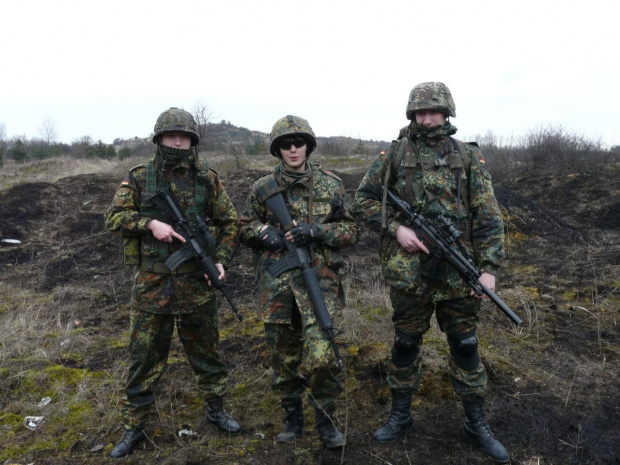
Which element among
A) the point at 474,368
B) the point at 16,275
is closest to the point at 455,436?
the point at 474,368

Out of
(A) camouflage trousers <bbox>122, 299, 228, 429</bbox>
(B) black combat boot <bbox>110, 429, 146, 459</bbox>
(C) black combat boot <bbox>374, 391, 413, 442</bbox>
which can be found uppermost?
(A) camouflage trousers <bbox>122, 299, 228, 429</bbox>

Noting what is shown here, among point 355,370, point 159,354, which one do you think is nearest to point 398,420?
point 355,370

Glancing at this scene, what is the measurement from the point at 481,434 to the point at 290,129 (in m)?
2.59

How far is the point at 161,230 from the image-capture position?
300 centimetres

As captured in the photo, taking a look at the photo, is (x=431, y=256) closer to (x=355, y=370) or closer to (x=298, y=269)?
(x=298, y=269)

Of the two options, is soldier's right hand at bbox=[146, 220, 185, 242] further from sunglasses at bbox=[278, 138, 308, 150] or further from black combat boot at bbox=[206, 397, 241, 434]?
black combat boot at bbox=[206, 397, 241, 434]

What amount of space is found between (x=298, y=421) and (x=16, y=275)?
733 centimetres

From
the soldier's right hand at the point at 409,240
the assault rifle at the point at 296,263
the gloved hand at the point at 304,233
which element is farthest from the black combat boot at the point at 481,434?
the gloved hand at the point at 304,233

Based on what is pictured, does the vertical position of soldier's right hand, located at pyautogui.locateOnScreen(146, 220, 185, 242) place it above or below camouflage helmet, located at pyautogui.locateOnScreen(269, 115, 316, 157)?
below

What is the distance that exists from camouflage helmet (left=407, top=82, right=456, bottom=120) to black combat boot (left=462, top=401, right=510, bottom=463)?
7.01 feet

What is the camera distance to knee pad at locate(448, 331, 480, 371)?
304 cm

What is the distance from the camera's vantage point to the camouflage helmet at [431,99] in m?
3.02

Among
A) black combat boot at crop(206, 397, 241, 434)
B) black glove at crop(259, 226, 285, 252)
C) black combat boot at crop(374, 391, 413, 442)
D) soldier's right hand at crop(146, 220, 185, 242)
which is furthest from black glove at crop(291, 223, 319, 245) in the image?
black combat boot at crop(206, 397, 241, 434)

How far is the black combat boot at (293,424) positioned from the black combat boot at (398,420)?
58cm
